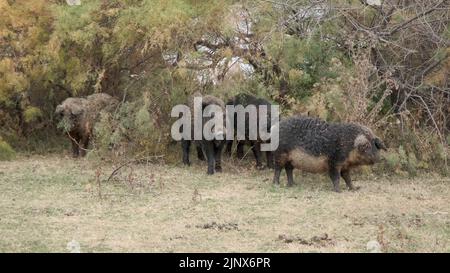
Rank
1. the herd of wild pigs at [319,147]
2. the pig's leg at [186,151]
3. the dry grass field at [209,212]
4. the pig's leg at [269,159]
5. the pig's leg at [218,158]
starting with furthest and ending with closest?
the pig's leg at [186,151]
the pig's leg at [269,159]
the pig's leg at [218,158]
the herd of wild pigs at [319,147]
the dry grass field at [209,212]

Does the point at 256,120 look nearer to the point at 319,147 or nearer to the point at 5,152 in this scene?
the point at 319,147

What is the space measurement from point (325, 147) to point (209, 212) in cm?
258

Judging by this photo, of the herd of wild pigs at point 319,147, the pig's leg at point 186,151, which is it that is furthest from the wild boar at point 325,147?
the pig's leg at point 186,151

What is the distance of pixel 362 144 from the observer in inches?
439

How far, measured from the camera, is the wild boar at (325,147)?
36.9 feet

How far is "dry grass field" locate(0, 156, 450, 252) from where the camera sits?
26.7 ft

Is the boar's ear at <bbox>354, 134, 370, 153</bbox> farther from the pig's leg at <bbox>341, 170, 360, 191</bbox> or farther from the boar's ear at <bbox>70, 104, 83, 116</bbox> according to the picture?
the boar's ear at <bbox>70, 104, 83, 116</bbox>

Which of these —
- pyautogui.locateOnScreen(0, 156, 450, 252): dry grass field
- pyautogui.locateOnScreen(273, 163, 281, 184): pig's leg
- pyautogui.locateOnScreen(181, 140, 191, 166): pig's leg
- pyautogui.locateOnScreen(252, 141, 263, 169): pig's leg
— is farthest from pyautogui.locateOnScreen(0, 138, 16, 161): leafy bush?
pyautogui.locateOnScreen(273, 163, 281, 184): pig's leg

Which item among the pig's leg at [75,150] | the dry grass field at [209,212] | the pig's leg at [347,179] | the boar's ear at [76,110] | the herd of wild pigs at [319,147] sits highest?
the boar's ear at [76,110]

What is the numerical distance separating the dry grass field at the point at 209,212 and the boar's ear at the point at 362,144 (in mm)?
714

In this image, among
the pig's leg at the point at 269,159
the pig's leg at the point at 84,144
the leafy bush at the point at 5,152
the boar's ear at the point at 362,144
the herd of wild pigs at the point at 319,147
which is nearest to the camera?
the boar's ear at the point at 362,144

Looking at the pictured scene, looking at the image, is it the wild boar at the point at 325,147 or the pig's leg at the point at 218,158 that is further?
the pig's leg at the point at 218,158

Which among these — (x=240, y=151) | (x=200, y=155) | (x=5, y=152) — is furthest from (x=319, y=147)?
(x=5, y=152)

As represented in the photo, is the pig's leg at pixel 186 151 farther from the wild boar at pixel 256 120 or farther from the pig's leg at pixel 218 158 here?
the pig's leg at pixel 218 158
